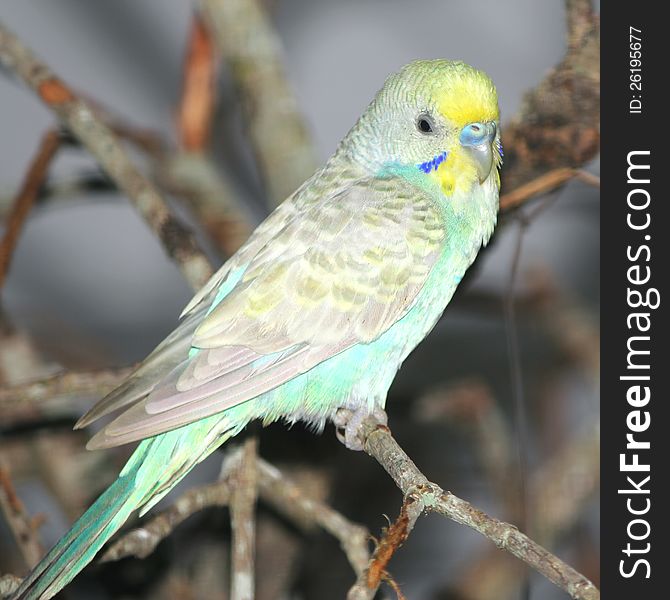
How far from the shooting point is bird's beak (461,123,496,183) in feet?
6.76

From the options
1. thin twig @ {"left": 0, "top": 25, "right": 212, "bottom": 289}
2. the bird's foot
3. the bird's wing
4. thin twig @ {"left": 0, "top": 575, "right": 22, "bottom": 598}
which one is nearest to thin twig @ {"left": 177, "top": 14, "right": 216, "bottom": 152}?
thin twig @ {"left": 0, "top": 25, "right": 212, "bottom": 289}

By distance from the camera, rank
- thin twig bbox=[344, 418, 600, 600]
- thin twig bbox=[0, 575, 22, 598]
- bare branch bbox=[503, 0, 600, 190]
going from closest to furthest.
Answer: thin twig bbox=[344, 418, 600, 600] < thin twig bbox=[0, 575, 22, 598] < bare branch bbox=[503, 0, 600, 190]

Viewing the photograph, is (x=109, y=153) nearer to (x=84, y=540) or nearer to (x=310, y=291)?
(x=310, y=291)

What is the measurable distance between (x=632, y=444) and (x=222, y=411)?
104cm

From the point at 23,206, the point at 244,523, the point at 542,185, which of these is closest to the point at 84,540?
the point at 244,523

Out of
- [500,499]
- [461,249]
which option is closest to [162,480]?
[461,249]

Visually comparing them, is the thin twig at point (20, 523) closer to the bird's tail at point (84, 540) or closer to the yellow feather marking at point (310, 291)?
the bird's tail at point (84, 540)

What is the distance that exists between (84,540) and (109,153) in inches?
44.1

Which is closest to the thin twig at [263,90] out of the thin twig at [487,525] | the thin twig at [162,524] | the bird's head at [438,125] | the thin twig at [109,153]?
the thin twig at [109,153]

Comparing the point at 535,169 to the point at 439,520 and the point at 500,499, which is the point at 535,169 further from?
the point at 439,520

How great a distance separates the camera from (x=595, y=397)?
3135 millimetres

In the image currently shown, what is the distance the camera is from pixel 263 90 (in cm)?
296

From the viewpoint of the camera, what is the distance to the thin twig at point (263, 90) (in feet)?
9.53

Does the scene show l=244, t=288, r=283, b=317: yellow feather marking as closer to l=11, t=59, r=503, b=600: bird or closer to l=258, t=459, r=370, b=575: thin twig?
l=11, t=59, r=503, b=600: bird
